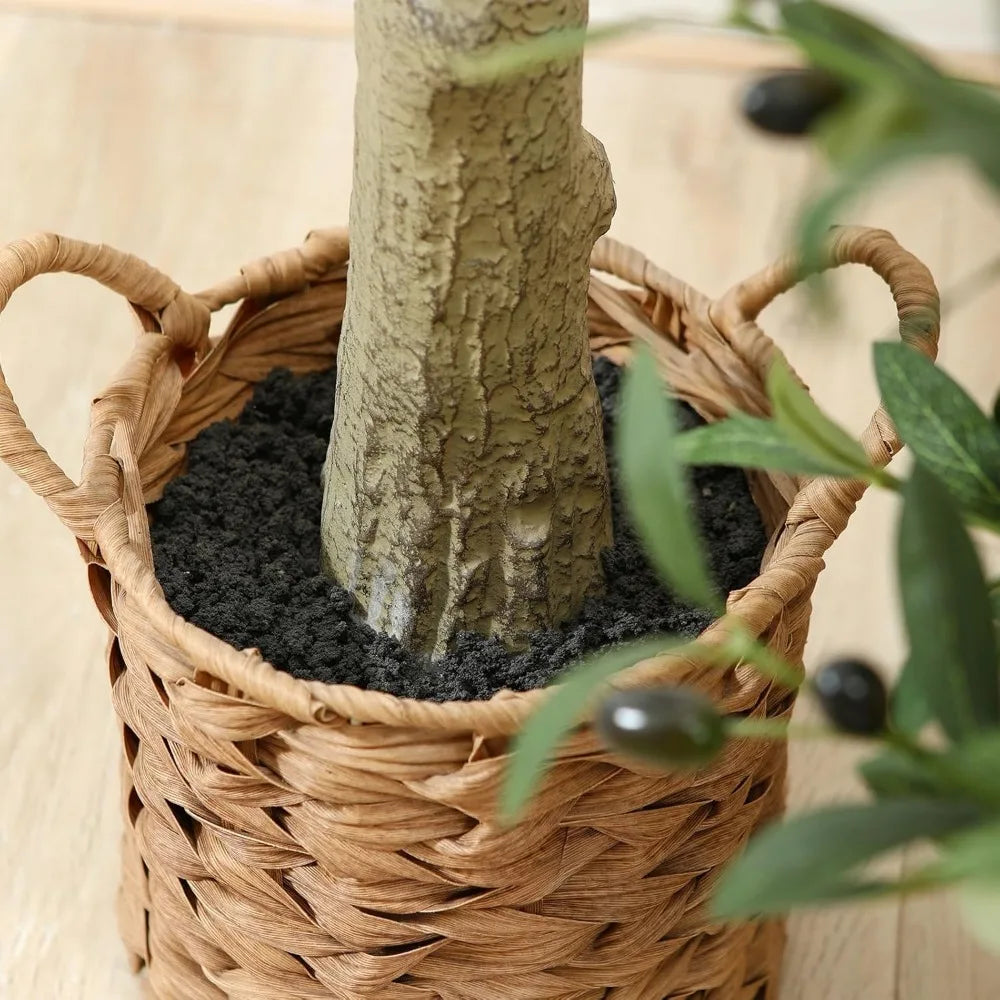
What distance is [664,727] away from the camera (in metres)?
0.36

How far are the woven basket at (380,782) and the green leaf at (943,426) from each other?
0.11 metres

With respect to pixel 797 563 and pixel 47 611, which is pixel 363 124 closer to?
pixel 797 563

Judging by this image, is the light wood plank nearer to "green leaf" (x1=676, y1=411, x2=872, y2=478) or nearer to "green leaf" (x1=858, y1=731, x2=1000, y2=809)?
"green leaf" (x1=676, y1=411, x2=872, y2=478)

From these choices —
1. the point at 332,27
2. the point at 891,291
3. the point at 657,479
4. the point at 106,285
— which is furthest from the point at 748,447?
the point at 332,27

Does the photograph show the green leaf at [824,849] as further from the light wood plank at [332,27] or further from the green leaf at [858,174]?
the light wood plank at [332,27]

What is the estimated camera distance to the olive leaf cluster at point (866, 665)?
1.05 ft

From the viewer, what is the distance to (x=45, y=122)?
4.83 feet

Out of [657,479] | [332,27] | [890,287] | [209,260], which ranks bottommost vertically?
[209,260]

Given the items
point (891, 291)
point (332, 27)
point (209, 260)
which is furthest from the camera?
point (332, 27)

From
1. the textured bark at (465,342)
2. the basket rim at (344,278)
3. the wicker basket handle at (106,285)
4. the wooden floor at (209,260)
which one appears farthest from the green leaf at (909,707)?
the wooden floor at (209,260)

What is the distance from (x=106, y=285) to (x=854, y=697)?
504mm

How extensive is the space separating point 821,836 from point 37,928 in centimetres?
74

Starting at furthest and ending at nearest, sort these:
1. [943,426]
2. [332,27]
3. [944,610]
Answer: [332,27] < [943,426] < [944,610]

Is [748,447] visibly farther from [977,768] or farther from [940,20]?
[940,20]
